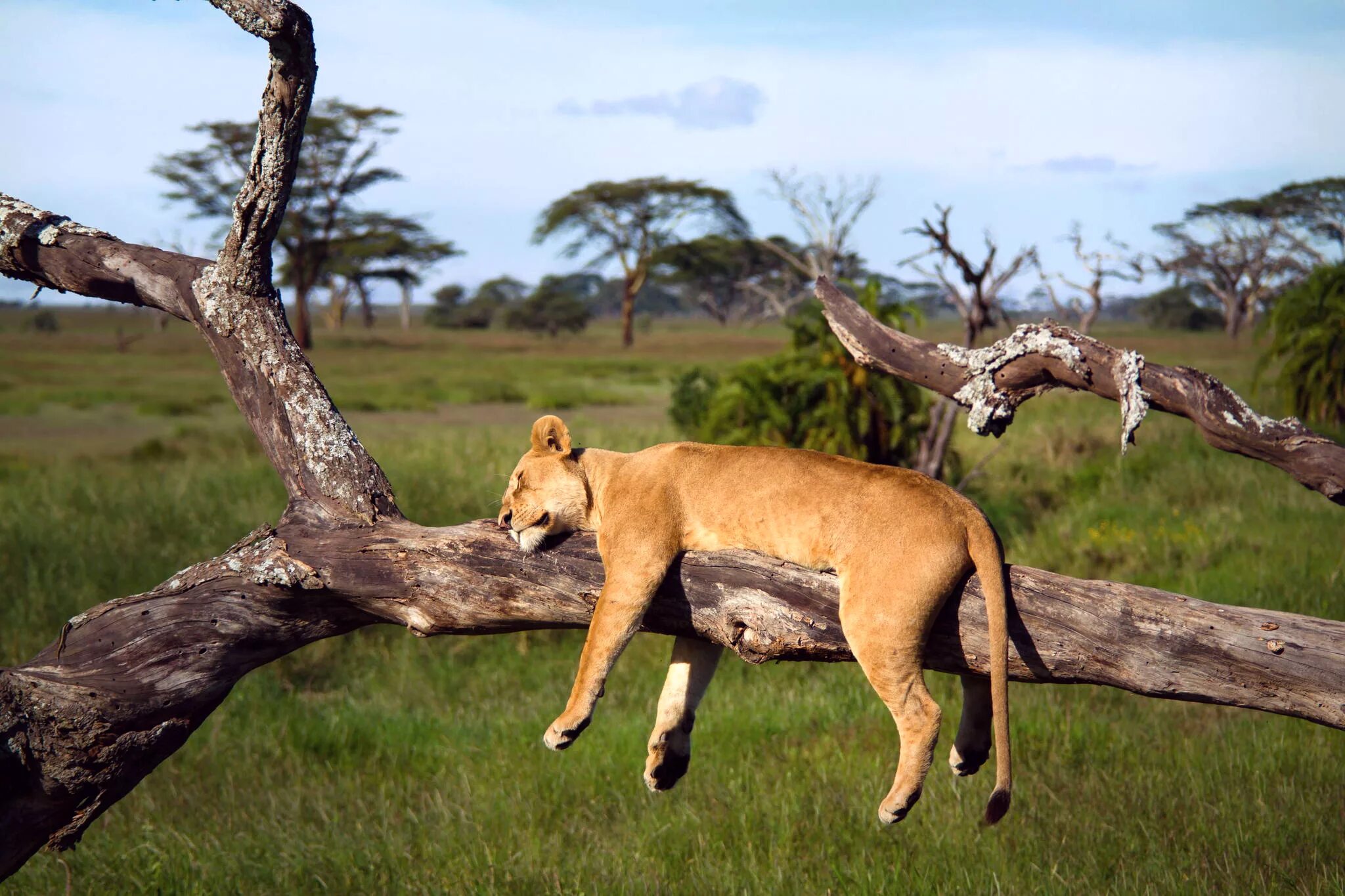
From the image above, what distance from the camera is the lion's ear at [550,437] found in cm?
440

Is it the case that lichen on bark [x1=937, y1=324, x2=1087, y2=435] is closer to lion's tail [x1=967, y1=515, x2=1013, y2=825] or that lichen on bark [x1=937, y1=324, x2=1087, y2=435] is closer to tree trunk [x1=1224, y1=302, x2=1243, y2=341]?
lion's tail [x1=967, y1=515, x2=1013, y2=825]

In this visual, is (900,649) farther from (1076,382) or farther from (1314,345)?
(1314,345)

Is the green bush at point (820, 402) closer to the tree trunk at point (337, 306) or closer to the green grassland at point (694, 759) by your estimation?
the green grassland at point (694, 759)

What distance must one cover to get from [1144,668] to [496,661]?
7.67 meters

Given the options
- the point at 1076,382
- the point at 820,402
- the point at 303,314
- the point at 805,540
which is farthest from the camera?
the point at 303,314

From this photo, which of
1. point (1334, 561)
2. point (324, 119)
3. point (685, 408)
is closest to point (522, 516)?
point (1334, 561)

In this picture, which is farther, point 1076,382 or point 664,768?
point 664,768

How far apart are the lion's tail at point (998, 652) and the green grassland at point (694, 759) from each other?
2098 mm

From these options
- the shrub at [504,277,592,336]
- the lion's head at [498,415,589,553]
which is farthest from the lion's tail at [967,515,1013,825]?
the shrub at [504,277,592,336]

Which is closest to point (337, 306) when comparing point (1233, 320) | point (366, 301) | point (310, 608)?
point (366, 301)

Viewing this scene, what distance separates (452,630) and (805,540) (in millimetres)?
1392

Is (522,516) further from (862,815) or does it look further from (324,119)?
(324,119)

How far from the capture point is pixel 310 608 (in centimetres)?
437

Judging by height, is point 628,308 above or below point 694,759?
above
